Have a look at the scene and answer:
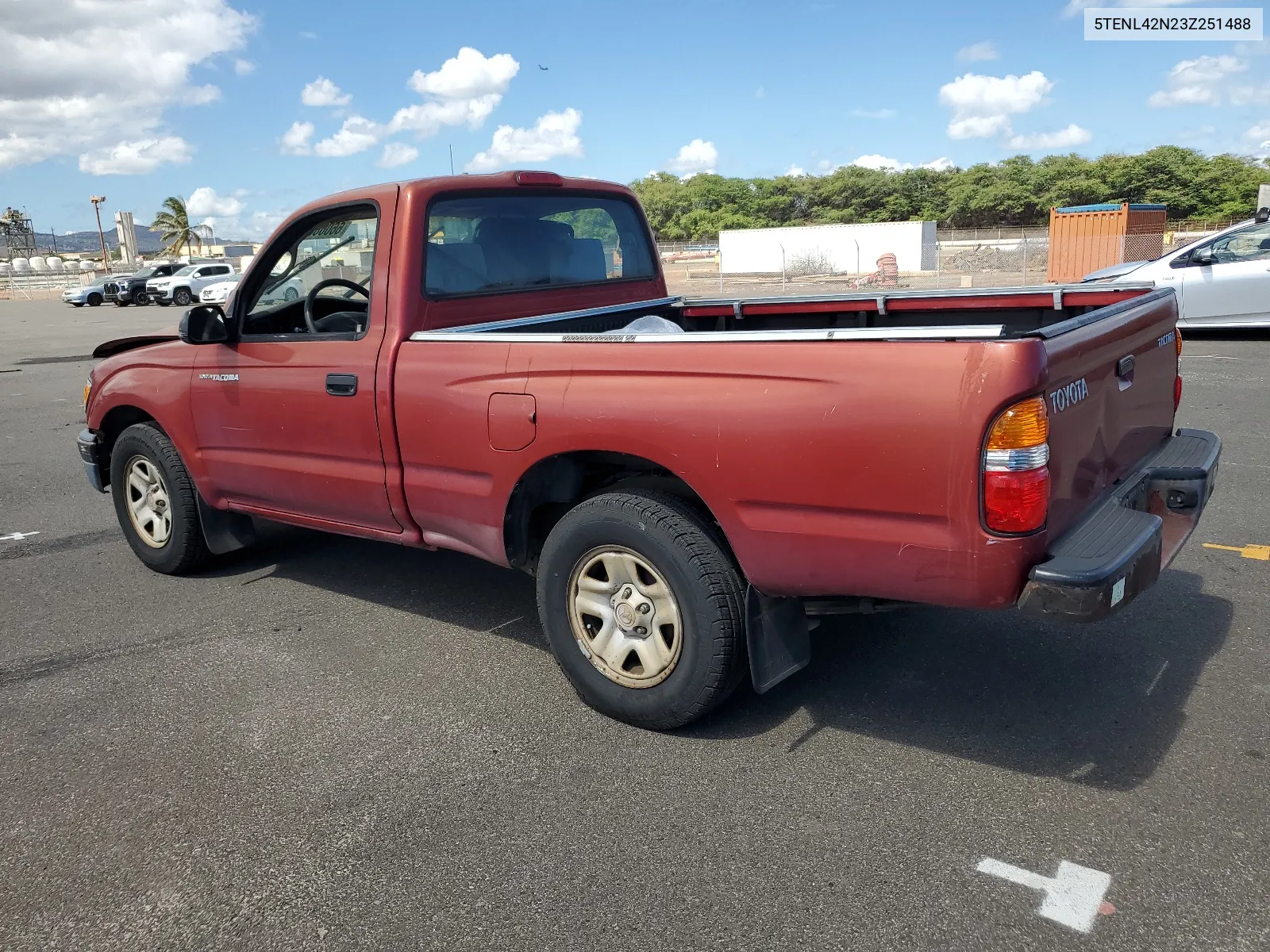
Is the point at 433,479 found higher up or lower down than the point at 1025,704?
higher up

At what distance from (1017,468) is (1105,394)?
77cm

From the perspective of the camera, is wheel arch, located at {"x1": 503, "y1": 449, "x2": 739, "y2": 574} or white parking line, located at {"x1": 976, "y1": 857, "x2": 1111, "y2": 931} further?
wheel arch, located at {"x1": 503, "y1": 449, "x2": 739, "y2": 574}

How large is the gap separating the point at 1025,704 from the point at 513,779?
5.96 feet

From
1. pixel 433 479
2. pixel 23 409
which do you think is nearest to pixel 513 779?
pixel 433 479

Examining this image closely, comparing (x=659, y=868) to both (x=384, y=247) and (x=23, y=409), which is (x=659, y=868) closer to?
(x=384, y=247)

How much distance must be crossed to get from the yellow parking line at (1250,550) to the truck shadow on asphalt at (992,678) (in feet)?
1.62

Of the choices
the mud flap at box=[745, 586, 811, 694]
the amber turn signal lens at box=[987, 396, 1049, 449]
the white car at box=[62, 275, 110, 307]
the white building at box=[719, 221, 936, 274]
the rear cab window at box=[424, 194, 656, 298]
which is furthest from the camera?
the white building at box=[719, 221, 936, 274]

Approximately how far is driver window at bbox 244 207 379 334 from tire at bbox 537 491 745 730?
4.83 feet

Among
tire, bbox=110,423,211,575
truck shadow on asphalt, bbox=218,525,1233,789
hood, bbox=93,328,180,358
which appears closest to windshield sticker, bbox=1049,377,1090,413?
truck shadow on asphalt, bbox=218,525,1233,789

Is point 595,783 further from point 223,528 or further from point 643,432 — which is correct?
point 223,528

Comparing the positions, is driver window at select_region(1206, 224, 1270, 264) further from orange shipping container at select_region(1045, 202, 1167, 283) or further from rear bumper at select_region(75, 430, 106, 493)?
rear bumper at select_region(75, 430, 106, 493)

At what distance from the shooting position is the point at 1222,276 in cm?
1291

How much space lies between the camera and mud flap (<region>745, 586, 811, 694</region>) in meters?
3.29

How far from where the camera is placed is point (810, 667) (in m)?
4.04
